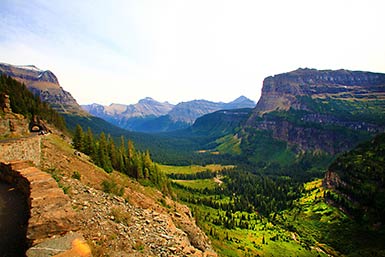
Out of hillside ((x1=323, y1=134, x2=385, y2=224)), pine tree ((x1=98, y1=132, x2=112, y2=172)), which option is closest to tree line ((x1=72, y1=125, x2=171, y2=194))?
pine tree ((x1=98, y1=132, x2=112, y2=172))

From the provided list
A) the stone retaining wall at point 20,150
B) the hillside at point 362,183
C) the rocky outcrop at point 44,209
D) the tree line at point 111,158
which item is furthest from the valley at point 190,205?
the rocky outcrop at point 44,209

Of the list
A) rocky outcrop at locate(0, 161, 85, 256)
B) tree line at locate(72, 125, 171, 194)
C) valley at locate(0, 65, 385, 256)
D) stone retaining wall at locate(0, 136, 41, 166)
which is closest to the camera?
rocky outcrop at locate(0, 161, 85, 256)

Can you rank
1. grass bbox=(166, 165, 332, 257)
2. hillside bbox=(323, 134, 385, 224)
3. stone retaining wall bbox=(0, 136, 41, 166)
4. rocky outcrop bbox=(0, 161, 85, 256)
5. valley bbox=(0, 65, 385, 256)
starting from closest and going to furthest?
rocky outcrop bbox=(0, 161, 85, 256), valley bbox=(0, 65, 385, 256), stone retaining wall bbox=(0, 136, 41, 166), grass bbox=(166, 165, 332, 257), hillside bbox=(323, 134, 385, 224)

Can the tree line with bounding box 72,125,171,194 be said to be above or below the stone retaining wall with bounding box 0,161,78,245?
below

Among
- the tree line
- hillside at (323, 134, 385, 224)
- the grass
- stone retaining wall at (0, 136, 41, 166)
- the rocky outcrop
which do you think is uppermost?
stone retaining wall at (0, 136, 41, 166)

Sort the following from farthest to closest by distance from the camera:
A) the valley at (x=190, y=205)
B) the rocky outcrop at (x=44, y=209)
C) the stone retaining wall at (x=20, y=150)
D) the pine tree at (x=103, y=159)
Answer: the pine tree at (x=103, y=159) → the stone retaining wall at (x=20, y=150) → the valley at (x=190, y=205) → the rocky outcrop at (x=44, y=209)

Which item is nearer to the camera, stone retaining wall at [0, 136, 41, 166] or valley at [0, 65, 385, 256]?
valley at [0, 65, 385, 256]

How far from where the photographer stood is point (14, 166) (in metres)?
22.5

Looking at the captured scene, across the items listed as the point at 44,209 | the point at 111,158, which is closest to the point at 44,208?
the point at 44,209

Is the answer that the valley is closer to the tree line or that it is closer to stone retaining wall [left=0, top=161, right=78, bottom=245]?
the tree line

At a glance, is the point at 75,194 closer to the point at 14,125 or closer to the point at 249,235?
the point at 14,125

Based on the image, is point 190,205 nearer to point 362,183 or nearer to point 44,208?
point 44,208

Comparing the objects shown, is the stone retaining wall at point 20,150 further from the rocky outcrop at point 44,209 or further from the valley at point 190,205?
the rocky outcrop at point 44,209

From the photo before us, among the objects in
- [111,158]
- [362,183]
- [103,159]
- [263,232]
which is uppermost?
[103,159]
